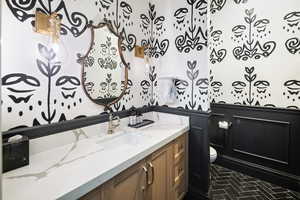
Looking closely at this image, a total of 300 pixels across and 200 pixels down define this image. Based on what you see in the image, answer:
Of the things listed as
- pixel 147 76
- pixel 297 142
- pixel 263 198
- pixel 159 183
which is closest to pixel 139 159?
pixel 159 183

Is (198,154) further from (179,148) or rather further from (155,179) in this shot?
(155,179)

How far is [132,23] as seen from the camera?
1.98 meters

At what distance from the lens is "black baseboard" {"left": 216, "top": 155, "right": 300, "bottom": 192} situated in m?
2.13

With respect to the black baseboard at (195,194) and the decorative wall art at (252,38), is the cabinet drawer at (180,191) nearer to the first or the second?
the black baseboard at (195,194)

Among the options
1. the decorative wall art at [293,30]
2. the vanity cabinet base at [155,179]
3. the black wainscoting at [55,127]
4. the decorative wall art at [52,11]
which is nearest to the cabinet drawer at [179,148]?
the vanity cabinet base at [155,179]

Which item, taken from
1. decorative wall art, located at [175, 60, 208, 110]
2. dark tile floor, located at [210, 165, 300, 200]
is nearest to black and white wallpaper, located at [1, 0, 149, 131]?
decorative wall art, located at [175, 60, 208, 110]

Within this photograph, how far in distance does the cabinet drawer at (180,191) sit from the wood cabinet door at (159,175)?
0.20 meters

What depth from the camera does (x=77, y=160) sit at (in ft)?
3.63

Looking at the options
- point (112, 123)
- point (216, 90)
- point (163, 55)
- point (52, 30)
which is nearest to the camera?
point (52, 30)

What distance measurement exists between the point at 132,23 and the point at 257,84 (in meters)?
1.87

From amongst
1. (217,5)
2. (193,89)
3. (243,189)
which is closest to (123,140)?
(193,89)

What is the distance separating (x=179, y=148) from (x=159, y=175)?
1.41ft

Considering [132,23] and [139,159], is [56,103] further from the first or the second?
[132,23]

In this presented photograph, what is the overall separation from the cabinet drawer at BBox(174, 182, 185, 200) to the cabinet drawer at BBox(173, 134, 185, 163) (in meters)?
0.31
